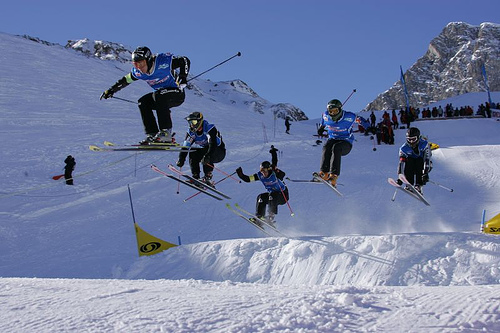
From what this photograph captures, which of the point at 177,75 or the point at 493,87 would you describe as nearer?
the point at 177,75

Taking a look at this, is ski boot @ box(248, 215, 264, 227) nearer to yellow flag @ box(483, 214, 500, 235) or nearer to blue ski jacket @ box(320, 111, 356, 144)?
blue ski jacket @ box(320, 111, 356, 144)

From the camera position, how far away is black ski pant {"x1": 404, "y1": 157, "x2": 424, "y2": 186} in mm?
10891

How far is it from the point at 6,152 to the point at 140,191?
6.47 m

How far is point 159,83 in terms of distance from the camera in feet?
25.7

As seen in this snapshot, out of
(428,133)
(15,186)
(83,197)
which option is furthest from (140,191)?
(428,133)

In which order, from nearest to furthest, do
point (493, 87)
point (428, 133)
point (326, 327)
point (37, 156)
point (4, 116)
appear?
1. point (326, 327)
2. point (37, 156)
3. point (4, 116)
4. point (428, 133)
5. point (493, 87)

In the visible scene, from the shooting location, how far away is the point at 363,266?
877 cm

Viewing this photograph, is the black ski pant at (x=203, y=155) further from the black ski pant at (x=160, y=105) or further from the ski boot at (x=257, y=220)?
the ski boot at (x=257, y=220)

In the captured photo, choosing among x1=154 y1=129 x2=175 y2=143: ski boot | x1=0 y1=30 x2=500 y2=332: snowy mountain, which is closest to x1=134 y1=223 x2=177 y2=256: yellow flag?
x1=0 y1=30 x2=500 y2=332: snowy mountain

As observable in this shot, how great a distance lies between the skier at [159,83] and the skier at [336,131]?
328 centimetres

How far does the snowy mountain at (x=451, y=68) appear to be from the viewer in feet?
350

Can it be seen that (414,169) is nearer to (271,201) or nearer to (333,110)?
(333,110)

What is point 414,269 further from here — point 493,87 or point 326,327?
point 493,87

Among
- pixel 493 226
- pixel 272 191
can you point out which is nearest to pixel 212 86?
pixel 272 191
